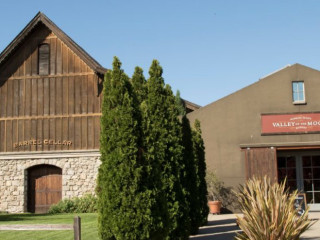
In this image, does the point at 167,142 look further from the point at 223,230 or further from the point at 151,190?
the point at 223,230

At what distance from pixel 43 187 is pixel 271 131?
992 centimetres

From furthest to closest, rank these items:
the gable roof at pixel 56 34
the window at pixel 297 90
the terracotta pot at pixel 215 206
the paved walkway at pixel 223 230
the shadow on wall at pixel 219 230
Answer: the gable roof at pixel 56 34, the window at pixel 297 90, the terracotta pot at pixel 215 206, the shadow on wall at pixel 219 230, the paved walkway at pixel 223 230

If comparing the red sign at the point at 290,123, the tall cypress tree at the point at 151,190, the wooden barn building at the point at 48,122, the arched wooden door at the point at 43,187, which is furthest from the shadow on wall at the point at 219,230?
the arched wooden door at the point at 43,187

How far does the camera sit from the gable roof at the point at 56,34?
19.4m

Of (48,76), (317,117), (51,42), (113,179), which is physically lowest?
(113,179)

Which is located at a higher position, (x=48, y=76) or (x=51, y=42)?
(x=51, y=42)

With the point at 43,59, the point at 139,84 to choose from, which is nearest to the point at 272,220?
the point at 139,84

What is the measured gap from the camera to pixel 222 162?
1775cm

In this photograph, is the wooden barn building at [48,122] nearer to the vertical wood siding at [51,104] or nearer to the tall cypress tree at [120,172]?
the vertical wood siding at [51,104]

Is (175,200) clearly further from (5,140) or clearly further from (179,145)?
(5,140)

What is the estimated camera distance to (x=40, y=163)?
64.5 feet

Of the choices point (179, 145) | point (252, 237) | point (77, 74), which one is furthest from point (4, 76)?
point (252, 237)

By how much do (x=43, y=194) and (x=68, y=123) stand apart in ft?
10.7

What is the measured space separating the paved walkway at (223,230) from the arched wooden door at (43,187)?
23.7 ft
